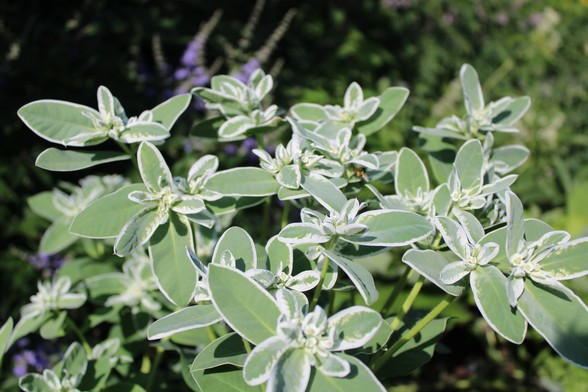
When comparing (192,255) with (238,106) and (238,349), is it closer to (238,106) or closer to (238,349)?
(238,349)

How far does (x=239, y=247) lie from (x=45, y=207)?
0.90 m

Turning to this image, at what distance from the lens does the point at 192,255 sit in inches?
37.3

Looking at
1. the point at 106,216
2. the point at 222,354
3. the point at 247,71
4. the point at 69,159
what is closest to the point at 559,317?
the point at 222,354

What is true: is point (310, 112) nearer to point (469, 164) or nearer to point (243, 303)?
point (469, 164)

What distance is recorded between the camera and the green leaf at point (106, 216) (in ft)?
3.34

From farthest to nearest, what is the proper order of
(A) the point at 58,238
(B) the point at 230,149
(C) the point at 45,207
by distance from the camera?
(B) the point at 230,149, (C) the point at 45,207, (A) the point at 58,238

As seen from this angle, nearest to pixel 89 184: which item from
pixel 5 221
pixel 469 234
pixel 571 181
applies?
pixel 5 221

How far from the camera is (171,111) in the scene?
120 centimetres

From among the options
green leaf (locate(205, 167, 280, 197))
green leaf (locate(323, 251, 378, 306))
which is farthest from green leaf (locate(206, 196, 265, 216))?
green leaf (locate(323, 251, 378, 306))

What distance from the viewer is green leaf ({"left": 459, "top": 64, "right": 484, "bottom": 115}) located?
1.32 metres

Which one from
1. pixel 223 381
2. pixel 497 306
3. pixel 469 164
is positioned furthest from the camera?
pixel 469 164

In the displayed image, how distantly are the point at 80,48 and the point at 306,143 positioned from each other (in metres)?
2.04

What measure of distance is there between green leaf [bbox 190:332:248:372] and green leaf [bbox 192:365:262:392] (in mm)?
55

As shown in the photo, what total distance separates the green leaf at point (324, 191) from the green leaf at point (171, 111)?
0.30 metres
